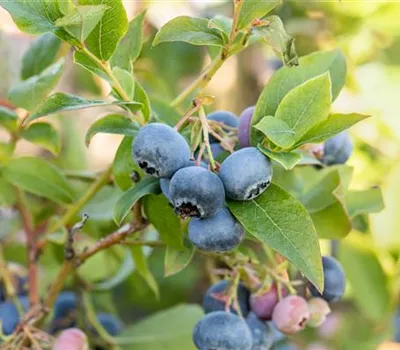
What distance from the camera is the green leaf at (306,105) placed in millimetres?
698

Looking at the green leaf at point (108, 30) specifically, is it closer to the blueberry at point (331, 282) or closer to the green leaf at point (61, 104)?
the green leaf at point (61, 104)

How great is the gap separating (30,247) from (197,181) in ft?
1.60

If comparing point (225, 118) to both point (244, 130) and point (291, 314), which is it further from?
point (291, 314)

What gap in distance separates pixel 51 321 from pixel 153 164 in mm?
511

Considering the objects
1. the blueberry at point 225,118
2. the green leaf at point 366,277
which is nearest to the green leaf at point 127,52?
the blueberry at point 225,118

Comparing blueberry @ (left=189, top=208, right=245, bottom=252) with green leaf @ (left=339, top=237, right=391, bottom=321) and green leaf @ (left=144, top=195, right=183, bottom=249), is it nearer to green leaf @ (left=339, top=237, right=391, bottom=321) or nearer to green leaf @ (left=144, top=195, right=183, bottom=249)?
green leaf @ (left=144, top=195, right=183, bottom=249)

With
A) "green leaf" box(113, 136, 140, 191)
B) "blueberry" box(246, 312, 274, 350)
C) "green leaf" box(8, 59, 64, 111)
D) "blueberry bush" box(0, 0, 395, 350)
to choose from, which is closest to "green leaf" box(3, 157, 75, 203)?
"blueberry bush" box(0, 0, 395, 350)

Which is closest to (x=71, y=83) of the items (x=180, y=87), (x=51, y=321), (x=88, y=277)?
(x=180, y=87)

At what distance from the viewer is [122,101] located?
711 mm

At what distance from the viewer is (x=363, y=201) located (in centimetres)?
92

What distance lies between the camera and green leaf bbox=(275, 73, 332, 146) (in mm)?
698

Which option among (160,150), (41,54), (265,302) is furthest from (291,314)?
(41,54)

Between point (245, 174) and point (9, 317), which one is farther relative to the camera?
point (9, 317)

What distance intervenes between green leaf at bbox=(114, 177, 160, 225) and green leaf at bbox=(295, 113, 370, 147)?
0.15 metres
